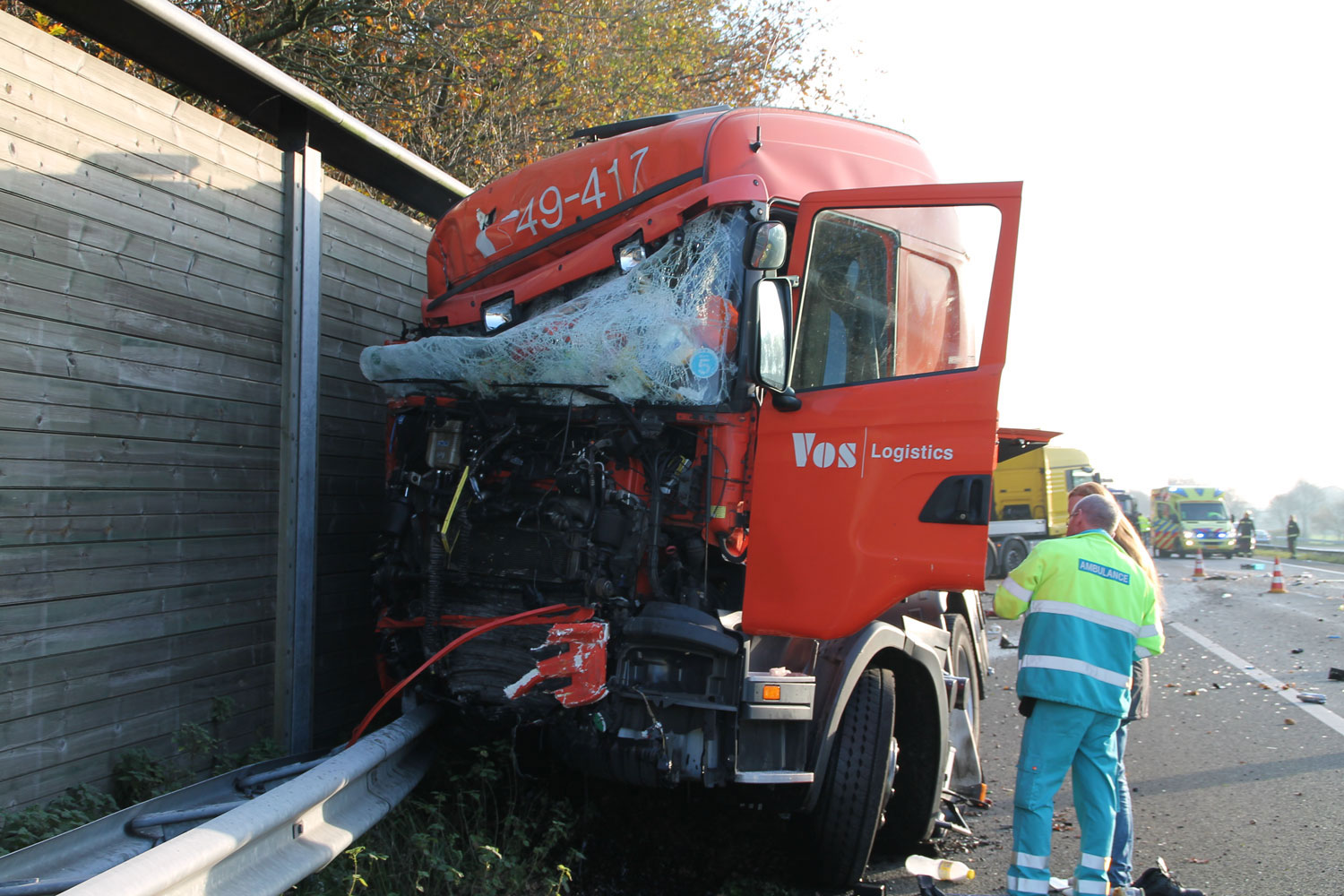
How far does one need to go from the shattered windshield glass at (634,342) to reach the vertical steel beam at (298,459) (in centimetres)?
112

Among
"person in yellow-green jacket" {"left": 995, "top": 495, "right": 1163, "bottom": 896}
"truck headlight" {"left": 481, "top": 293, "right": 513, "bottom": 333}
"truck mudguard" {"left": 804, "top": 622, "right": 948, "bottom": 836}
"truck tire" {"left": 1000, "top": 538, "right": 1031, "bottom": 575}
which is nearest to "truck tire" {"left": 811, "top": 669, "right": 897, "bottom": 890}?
"truck mudguard" {"left": 804, "top": 622, "right": 948, "bottom": 836}

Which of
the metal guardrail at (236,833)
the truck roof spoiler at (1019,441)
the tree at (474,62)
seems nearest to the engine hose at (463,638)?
the metal guardrail at (236,833)

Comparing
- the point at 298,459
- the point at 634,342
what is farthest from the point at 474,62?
the point at 634,342

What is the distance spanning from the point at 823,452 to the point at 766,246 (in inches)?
33.5

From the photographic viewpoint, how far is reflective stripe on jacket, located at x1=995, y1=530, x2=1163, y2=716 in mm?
3879

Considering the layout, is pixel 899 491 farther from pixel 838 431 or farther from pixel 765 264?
pixel 765 264

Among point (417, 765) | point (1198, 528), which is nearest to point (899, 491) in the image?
point (417, 765)

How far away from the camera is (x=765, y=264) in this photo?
366 cm

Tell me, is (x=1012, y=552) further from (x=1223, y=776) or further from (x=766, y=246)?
(x=766, y=246)

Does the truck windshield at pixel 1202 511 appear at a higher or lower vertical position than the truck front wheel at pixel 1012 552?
higher

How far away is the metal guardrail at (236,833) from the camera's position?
2.41m

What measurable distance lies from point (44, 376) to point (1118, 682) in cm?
451

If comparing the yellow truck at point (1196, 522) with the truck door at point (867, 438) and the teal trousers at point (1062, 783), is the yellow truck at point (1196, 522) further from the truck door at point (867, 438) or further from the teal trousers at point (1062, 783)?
the truck door at point (867, 438)

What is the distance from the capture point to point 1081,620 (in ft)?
12.9
